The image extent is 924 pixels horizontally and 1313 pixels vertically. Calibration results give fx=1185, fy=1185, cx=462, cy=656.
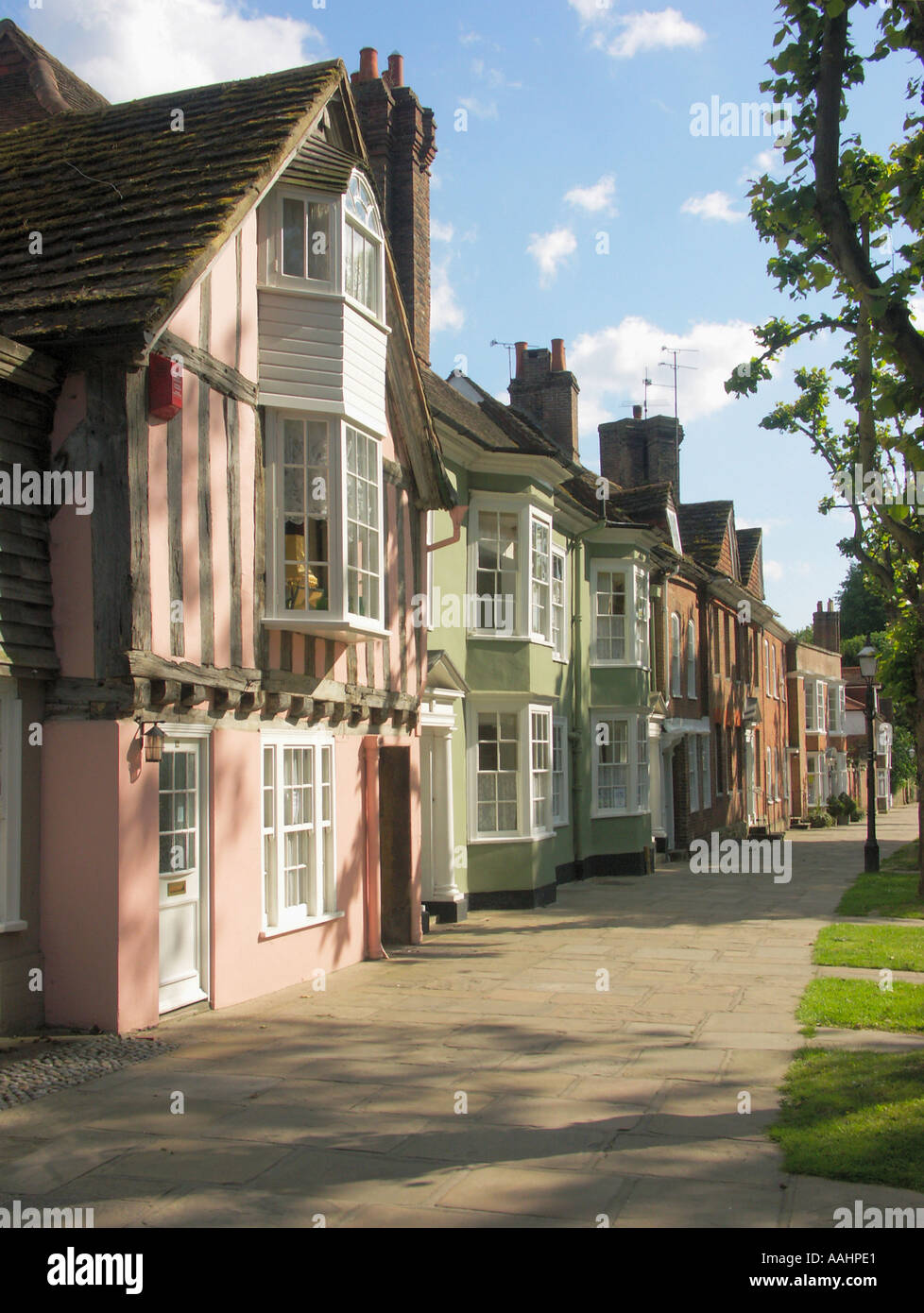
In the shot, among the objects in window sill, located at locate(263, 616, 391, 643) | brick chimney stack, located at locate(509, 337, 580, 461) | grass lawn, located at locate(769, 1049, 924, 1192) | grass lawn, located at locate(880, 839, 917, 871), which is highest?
brick chimney stack, located at locate(509, 337, 580, 461)

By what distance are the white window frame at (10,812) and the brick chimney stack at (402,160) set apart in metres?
9.59

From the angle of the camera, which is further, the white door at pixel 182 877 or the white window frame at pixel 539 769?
the white window frame at pixel 539 769

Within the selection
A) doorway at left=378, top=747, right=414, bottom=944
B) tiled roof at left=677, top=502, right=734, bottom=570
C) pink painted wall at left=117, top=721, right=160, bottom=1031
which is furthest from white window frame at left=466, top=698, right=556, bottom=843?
tiled roof at left=677, top=502, right=734, bottom=570

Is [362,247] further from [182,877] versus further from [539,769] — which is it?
[539,769]

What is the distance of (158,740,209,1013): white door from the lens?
9.83 metres

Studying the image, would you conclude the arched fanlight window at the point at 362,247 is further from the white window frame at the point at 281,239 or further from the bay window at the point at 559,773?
the bay window at the point at 559,773

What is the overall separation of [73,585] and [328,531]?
9.89 ft

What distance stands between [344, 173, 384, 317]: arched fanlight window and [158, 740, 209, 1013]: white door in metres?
5.33

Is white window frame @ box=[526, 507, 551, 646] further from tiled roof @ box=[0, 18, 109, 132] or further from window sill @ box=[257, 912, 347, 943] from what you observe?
tiled roof @ box=[0, 18, 109, 132]

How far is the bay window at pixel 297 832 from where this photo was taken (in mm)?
11773

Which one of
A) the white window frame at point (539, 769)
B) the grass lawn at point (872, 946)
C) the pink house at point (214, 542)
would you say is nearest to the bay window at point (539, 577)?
the white window frame at point (539, 769)

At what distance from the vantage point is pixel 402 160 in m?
16.8

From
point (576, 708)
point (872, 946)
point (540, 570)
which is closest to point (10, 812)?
point (872, 946)

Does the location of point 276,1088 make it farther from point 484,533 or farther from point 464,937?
point 484,533
